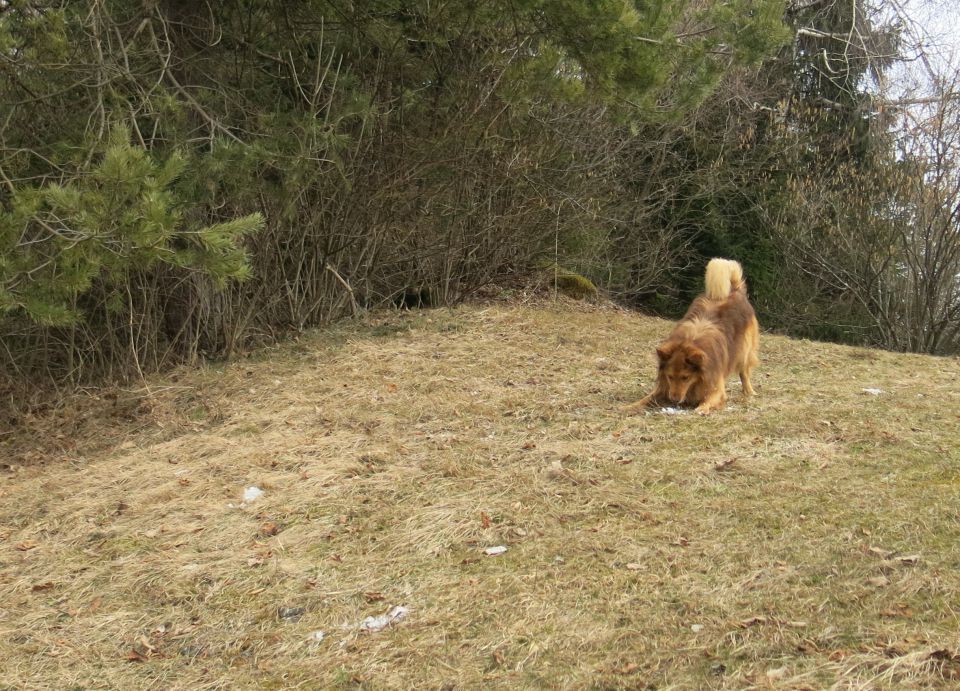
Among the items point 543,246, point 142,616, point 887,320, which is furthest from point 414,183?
point 887,320

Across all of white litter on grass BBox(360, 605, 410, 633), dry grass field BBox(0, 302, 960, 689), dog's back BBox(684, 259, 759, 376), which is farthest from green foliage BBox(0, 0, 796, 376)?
white litter on grass BBox(360, 605, 410, 633)

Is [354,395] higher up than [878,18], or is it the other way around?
[878,18]

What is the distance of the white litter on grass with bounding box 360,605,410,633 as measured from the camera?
431 centimetres

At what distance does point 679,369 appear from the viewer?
7.18m

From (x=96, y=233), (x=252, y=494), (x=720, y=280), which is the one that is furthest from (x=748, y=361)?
(x=96, y=233)

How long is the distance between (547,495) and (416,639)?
159 centimetres

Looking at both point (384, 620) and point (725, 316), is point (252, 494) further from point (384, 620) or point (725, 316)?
point (725, 316)

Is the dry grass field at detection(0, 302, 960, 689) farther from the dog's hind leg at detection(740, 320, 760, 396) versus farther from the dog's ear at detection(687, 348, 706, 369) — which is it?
the dog's ear at detection(687, 348, 706, 369)

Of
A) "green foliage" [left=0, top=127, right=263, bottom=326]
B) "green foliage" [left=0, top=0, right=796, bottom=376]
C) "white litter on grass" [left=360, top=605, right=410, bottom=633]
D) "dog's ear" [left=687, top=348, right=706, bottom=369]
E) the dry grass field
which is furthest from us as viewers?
"dog's ear" [left=687, top=348, right=706, bottom=369]

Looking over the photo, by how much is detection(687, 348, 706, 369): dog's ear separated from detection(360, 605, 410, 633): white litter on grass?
3546 mm

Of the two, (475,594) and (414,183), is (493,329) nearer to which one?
(414,183)

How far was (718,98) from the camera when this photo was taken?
1773 cm

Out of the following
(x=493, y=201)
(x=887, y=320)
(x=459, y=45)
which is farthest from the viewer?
(x=887, y=320)

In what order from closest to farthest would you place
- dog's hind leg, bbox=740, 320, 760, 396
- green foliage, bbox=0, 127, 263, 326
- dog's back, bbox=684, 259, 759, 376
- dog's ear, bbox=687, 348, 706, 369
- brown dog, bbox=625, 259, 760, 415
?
green foliage, bbox=0, 127, 263, 326 → dog's ear, bbox=687, 348, 706, 369 → brown dog, bbox=625, 259, 760, 415 → dog's back, bbox=684, 259, 759, 376 → dog's hind leg, bbox=740, 320, 760, 396
